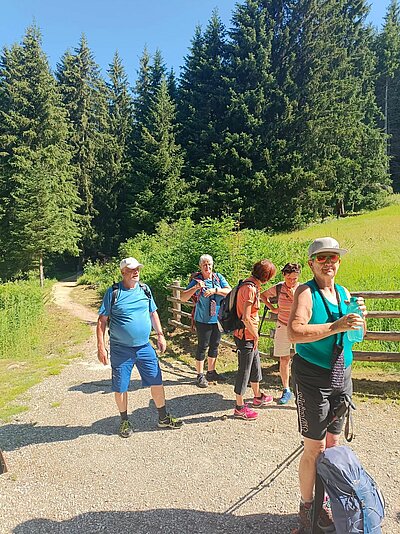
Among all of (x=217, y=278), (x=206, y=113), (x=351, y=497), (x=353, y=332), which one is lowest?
(x=351, y=497)

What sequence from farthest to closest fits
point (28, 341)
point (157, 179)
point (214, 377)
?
point (157, 179)
point (28, 341)
point (214, 377)

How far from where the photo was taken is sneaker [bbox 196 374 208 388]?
5.80 m

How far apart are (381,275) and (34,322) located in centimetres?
923

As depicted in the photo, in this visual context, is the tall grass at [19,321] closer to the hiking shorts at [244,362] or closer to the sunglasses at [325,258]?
the hiking shorts at [244,362]

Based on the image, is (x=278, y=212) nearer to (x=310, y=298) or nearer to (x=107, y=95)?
(x=107, y=95)

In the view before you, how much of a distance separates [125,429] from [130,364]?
0.75m

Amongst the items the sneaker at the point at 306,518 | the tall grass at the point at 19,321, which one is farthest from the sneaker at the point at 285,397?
the tall grass at the point at 19,321

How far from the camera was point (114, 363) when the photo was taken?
4336 mm

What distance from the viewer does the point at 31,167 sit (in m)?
26.2

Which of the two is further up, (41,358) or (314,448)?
(314,448)

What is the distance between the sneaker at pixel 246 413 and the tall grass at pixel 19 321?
6.31 meters

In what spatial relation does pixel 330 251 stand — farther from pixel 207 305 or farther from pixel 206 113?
pixel 206 113

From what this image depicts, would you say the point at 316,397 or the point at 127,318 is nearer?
the point at 316,397

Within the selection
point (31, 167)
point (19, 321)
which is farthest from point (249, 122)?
point (19, 321)
